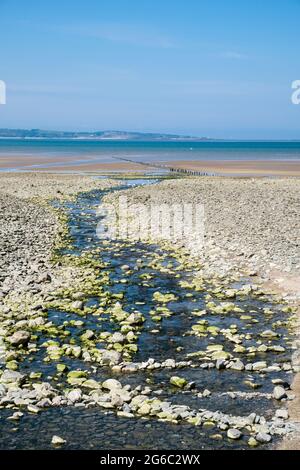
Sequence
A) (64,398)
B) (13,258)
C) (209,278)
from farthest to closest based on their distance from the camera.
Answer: (13,258), (209,278), (64,398)

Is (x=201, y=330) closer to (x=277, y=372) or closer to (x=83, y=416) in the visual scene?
(x=277, y=372)

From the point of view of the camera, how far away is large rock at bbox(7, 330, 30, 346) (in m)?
13.0

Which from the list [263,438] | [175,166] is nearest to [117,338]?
[263,438]

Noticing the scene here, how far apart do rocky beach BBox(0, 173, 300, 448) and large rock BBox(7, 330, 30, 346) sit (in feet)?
0.09

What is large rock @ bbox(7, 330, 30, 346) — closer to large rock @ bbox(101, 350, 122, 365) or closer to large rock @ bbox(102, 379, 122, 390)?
large rock @ bbox(101, 350, 122, 365)

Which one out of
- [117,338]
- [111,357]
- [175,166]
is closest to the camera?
[111,357]

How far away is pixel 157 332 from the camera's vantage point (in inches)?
558

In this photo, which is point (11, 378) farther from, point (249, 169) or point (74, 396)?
point (249, 169)

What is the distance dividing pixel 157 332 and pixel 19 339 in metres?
3.88

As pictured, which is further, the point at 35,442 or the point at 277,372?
the point at 277,372

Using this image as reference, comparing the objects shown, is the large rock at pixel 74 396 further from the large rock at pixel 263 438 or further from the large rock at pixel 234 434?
the large rock at pixel 263 438
